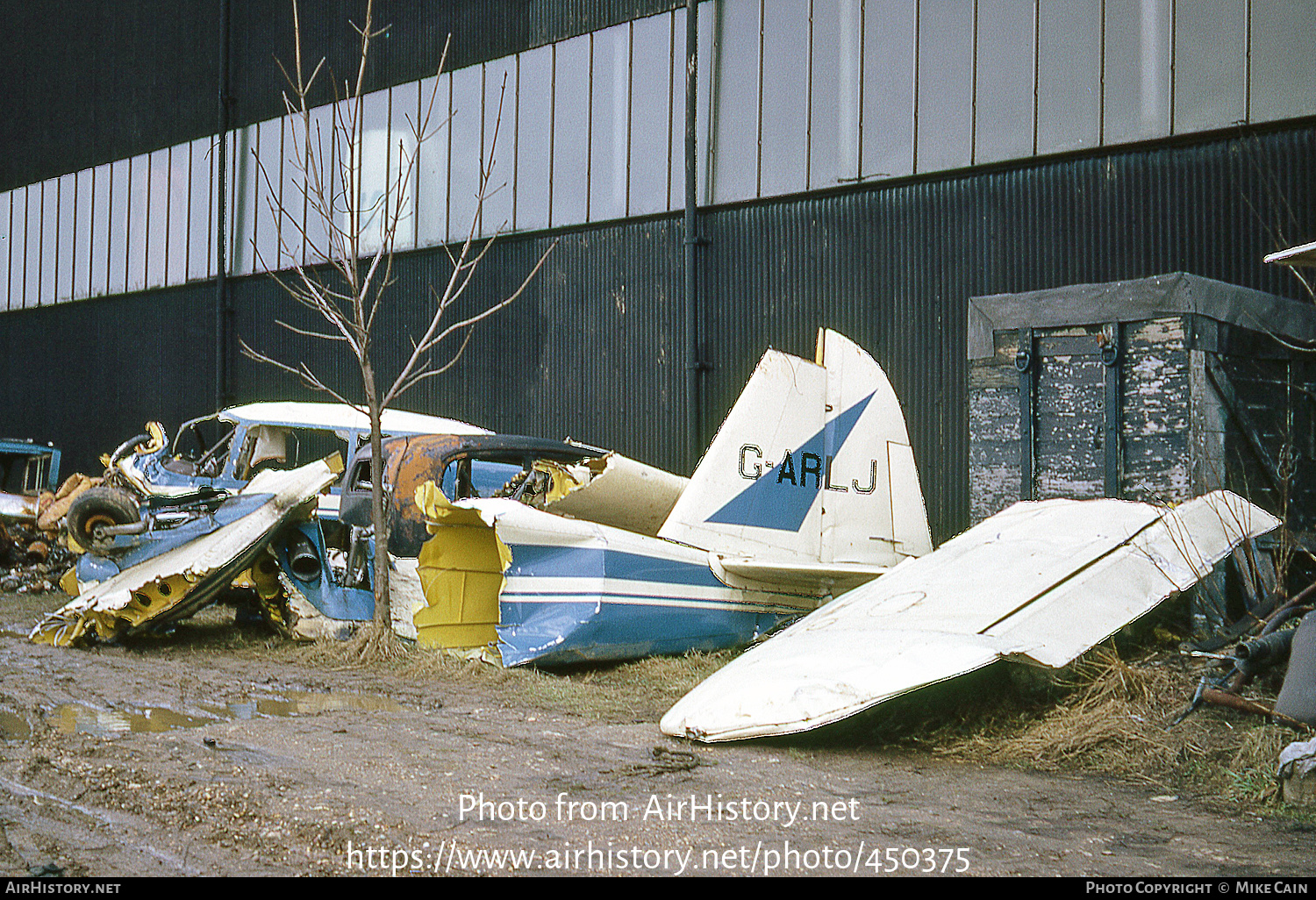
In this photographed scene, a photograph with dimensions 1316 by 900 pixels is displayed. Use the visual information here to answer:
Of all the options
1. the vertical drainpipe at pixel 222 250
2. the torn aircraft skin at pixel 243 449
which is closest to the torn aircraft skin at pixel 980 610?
the torn aircraft skin at pixel 243 449

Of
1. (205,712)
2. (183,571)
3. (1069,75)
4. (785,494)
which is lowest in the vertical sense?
(205,712)

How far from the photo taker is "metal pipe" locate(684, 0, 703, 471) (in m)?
12.5

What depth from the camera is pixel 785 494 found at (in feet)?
24.8

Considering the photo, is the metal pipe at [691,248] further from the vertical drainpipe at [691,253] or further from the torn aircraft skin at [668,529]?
the torn aircraft skin at [668,529]

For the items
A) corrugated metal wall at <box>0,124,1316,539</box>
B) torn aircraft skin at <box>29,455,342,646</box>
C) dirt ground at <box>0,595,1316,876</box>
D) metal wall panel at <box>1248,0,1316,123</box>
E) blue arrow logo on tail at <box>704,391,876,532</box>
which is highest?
metal wall panel at <box>1248,0,1316,123</box>

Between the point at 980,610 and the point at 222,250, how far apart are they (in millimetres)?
15884

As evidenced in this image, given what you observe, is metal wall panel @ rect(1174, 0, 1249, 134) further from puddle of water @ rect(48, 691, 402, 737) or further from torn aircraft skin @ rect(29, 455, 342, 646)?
puddle of water @ rect(48, 691, 402, 737)

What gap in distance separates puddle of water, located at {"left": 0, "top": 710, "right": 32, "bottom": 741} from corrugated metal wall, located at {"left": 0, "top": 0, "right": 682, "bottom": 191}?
10600 mm

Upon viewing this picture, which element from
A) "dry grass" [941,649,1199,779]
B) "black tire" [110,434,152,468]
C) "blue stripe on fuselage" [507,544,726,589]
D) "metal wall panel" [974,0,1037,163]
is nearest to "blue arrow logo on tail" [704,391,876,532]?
"blue stripe on fuselage" [507,544,726,589]

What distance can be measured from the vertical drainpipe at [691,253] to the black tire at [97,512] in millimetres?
6014

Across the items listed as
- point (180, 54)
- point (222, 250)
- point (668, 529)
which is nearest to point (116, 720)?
point (668, 529)

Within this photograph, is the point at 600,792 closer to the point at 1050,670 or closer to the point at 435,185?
the point at 1050,670

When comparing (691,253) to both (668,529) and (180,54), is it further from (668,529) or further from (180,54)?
(180,54)

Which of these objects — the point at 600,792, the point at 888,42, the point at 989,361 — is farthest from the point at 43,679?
the point at 888,42
